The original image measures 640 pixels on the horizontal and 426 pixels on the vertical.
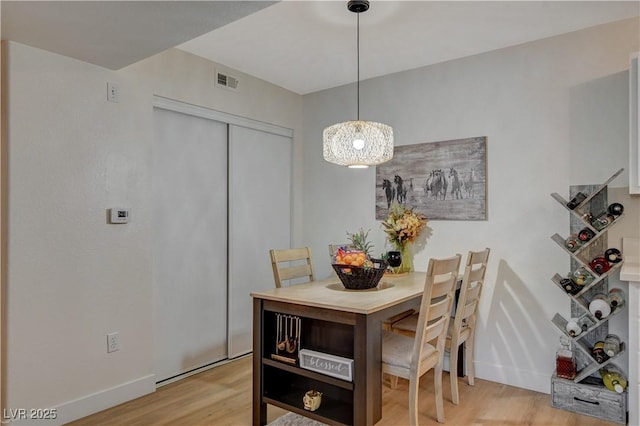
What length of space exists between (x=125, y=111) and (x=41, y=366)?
163 centimetres

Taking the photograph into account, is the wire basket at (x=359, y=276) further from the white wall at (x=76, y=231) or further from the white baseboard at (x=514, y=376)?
the white wall at (x=76, y=231)

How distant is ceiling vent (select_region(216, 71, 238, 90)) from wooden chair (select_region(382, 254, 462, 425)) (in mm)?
2351

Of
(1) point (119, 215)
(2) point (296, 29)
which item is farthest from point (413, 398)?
(2) point (296, 29)

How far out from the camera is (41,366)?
92.0 inches

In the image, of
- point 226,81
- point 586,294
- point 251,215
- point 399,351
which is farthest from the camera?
Answer: point 251,215

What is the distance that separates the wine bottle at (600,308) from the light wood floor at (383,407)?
0.63m

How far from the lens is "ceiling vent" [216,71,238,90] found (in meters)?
3.43

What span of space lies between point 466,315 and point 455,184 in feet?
3.45

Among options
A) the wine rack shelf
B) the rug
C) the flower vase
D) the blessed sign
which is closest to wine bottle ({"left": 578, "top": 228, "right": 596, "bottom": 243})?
the wine rack shelf

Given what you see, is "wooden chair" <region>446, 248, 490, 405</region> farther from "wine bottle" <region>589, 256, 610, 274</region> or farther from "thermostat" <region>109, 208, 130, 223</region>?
"thermostat" <region>109, 208, 130, 223</region>

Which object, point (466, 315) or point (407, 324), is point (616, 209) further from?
point (407, 324)

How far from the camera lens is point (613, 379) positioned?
2494 mm

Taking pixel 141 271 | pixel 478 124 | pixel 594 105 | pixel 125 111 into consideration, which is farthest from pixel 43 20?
pixel 594 105

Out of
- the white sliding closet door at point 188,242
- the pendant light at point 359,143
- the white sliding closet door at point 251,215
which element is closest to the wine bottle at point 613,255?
the pendant light at point 359,143
